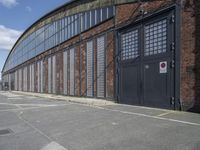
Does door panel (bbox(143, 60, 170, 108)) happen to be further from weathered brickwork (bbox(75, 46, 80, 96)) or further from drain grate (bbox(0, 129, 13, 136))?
weathered brickwork (bbox(75, 46, 80, 96))

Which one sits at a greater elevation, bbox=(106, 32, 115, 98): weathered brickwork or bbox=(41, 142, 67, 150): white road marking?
bbox=(106, 32, 115, 98): weathered brickwork

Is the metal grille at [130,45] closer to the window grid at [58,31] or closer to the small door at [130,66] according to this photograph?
the small door at [130,66]

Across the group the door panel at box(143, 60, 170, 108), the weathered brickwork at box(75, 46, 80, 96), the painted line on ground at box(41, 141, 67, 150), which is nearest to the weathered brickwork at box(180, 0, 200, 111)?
the door panel at box(143, 60, 170, 108)

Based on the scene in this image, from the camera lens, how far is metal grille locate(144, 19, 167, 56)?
13.7 metres

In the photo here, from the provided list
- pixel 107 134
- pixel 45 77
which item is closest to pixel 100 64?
pixel 107 134

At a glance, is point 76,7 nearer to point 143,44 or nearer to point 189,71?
point 143,44

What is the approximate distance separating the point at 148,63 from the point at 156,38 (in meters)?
1.43

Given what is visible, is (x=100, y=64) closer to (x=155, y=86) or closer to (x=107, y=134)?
(x=155, y=86)

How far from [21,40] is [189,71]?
51.4 m

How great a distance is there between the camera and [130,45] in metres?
16.6

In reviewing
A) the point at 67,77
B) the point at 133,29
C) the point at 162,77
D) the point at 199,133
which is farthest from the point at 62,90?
the point at 199,133

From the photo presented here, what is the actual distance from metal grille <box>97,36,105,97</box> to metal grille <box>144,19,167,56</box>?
5956mm

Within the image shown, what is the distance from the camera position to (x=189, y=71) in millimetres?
12211

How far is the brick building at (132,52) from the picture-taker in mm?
12398
